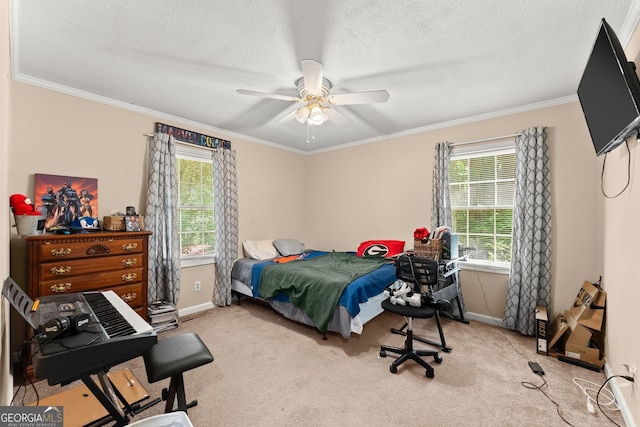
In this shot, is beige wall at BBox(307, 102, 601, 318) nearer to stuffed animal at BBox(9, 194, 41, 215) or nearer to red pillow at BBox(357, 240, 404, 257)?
red pillow at BBox(357, 240, 404, 257)

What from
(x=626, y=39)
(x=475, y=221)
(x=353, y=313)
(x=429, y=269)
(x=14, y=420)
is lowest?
(x=353, y=313)

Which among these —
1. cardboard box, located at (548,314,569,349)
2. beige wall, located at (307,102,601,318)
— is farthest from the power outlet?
beige wall, located at (307,102,601,318)

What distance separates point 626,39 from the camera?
185 cm

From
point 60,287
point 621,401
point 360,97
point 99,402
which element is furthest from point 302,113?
point 621,401

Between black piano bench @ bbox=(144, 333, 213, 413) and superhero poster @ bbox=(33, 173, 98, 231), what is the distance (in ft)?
6.09

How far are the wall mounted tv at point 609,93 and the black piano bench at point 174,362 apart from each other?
8.80ft

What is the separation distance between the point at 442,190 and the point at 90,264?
151 inches

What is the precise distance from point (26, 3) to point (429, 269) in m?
3.29

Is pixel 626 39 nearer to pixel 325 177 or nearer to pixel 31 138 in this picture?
pixel 325 177

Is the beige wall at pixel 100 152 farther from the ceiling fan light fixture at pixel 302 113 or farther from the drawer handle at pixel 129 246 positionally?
the ceiling fan light fixture at pixel 302 113

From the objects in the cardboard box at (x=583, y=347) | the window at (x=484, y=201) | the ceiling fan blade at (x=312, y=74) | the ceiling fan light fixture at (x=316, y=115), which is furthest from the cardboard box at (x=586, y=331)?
the ceiling fan blade at (x=312, y=74)

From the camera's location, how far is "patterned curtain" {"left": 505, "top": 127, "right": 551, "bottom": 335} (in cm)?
283

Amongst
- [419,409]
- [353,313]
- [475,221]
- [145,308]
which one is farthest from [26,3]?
[475,221]

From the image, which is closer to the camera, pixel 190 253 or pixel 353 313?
pixel 353 313
